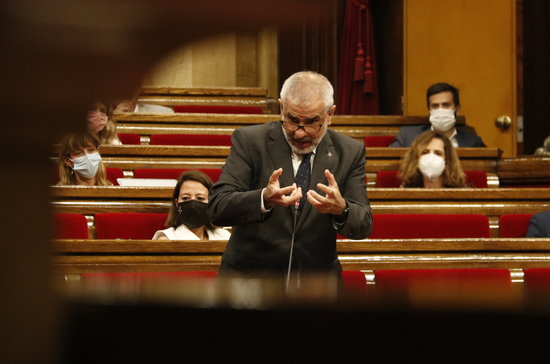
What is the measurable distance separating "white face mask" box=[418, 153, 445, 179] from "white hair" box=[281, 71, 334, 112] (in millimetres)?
948

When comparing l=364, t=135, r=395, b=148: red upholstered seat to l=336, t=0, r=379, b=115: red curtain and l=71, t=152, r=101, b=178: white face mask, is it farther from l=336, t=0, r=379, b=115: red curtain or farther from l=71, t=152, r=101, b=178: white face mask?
l=71, t=152, r=101, b=178: white face mask

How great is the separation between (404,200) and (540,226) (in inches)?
12.6

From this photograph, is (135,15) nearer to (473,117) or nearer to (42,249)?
(42,249)

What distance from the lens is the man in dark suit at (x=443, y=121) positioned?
253 cm

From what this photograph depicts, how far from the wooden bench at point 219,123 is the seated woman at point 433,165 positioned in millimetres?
702

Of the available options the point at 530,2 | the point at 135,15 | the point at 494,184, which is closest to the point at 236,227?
the point at 135,15

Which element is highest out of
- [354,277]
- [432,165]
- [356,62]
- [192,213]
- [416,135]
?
[356,62]

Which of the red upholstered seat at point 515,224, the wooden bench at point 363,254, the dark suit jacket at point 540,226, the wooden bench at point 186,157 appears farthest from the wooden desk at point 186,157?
the wooden bench at point 363,254

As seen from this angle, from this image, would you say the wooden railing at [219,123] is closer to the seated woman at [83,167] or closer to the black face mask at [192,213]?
the seated woman at [83,167]

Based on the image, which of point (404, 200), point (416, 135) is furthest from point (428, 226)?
point (416, 135)

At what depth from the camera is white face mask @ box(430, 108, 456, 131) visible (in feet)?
8.27

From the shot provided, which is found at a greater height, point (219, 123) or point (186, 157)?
point (219, 123)

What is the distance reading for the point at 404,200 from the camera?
194 cm

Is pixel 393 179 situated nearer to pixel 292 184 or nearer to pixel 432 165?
pixel 432 165
